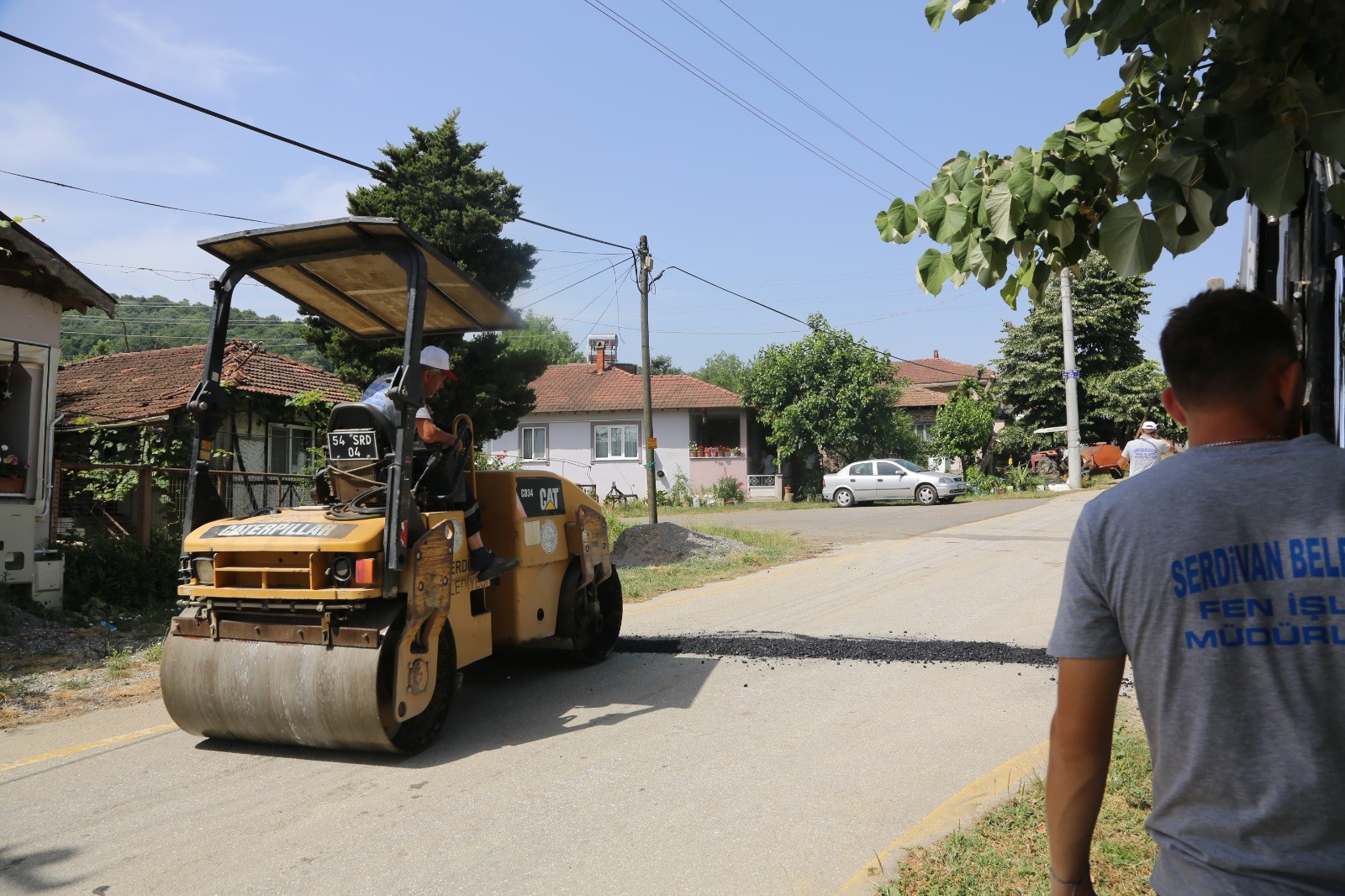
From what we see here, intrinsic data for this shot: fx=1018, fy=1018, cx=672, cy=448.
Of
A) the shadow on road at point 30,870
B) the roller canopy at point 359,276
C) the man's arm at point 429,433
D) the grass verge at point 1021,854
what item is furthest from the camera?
the man's arm at point 429,433

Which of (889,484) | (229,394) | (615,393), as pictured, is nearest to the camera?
(229,394)

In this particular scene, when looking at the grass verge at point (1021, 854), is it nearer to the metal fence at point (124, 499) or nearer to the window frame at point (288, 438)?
the metal fence at point (124, 499)

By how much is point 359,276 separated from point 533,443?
122 feet

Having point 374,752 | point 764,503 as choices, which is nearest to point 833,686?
point 374,752

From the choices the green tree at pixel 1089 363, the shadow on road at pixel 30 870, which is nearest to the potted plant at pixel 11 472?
the shadow on road at pixel 30 870

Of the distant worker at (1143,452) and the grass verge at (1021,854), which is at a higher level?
the distant worker at (1143,452)

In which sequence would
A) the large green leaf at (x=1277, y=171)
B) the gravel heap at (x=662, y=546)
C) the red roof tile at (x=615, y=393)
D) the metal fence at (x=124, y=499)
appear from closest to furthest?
the large green leaf at (x=1277, y=171) → the metal fence at (x=124, y=499) → the gravel heap at (x=662, y=546) → the red roof tile at (x=615, y=393)

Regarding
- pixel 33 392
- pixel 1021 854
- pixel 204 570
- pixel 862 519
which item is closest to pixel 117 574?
pixel 33 392

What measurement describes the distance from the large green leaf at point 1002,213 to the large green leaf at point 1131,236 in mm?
405

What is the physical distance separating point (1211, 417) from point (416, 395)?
4221mm

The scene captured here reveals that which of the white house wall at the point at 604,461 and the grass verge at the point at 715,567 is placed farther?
the white house wall at the point at 604,461

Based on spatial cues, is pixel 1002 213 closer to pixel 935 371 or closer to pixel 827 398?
pixel 827 398

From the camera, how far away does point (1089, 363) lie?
142 feet

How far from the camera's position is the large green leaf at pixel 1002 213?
3.16 metres
